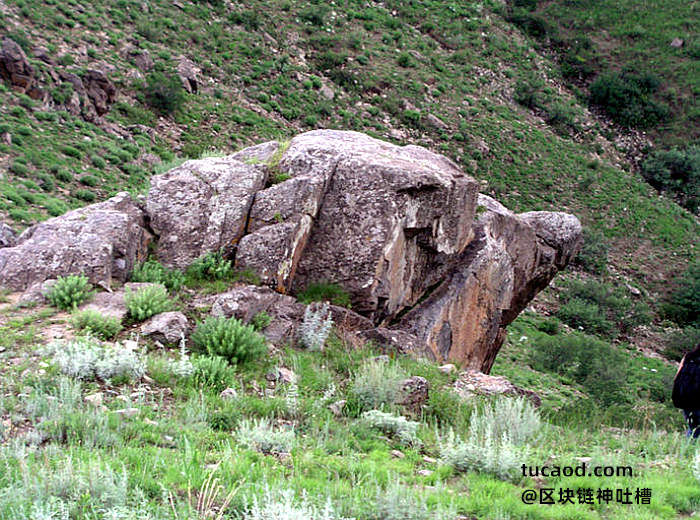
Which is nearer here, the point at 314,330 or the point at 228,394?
the point at 228,394

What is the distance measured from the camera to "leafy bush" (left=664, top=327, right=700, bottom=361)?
2528 cm

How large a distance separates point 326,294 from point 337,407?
2.96 meters

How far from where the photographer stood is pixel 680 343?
2566 centimetres

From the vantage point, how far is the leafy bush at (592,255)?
1180 inches

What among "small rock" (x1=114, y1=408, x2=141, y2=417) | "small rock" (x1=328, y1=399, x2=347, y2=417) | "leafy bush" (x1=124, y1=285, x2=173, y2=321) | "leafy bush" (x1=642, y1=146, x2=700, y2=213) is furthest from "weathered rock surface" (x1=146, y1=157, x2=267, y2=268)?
"leafy bush" (x1=642, y1=146, x2=700, y2=213)

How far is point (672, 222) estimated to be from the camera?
34.5 m

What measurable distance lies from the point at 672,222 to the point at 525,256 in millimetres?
26150

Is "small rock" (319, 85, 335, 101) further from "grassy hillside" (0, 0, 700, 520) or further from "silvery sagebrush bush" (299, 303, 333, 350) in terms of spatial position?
"silvery sagebrush bush" (299, 303, 333, 350)

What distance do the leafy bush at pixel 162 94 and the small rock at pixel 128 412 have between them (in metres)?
21.0

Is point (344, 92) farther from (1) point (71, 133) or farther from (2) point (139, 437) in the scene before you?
(2) point (139, 437)

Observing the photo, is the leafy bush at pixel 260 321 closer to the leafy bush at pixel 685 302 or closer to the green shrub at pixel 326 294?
the green shrub at pixel 326 294

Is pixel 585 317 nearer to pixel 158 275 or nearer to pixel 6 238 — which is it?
pixel 158 275

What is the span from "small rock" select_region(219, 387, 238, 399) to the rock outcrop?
63.2 inches

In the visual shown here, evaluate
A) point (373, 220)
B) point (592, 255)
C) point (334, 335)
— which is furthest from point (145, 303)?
point (592, 255)
